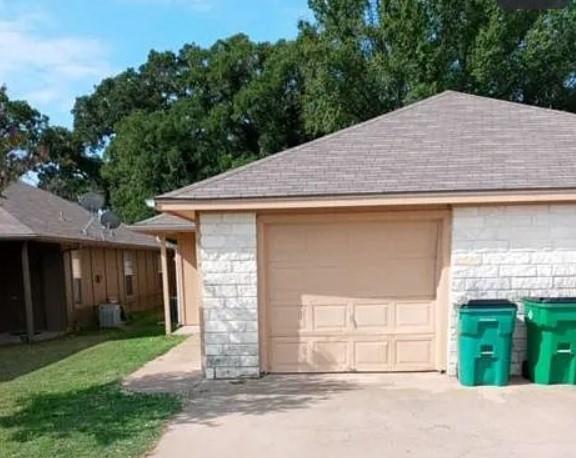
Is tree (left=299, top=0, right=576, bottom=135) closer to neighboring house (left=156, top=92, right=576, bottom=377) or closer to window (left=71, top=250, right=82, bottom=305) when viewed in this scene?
window (left=71, top=250, right=82, bottom=305)

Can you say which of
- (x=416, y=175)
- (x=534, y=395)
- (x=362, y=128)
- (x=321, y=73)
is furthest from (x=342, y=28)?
(x=534, y=395)

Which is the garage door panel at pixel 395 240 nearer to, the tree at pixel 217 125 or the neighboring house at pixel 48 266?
the neighboring house at pixel 48 266

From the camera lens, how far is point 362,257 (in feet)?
24.7

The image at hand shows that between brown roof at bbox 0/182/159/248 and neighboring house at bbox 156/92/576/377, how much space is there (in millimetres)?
5993

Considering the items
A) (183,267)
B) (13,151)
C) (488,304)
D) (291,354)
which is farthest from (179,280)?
(488,304)

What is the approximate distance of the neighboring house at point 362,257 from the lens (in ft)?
23.3

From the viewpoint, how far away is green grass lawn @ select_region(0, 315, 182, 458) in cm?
501

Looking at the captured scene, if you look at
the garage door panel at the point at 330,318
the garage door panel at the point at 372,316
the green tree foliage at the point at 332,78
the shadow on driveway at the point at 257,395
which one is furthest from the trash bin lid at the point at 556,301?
the green tree foliage at the point at 332,78

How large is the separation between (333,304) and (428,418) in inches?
92.1

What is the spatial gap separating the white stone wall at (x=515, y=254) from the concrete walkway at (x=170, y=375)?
3718 millimetres

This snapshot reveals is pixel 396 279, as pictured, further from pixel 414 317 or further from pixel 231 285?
pixel 231 285

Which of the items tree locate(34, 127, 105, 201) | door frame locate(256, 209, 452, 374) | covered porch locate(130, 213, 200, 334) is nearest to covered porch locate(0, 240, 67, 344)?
covered porch locate(130, 213, 200, 334)

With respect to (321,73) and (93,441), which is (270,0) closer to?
(321,73)

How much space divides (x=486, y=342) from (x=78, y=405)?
5046mm
